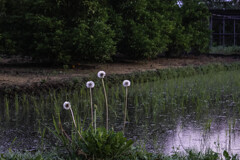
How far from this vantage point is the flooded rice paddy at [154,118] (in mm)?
4043

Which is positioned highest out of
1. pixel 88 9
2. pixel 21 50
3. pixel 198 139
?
pixel 88 9

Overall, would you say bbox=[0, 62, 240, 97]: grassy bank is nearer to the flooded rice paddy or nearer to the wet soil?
the wet soil

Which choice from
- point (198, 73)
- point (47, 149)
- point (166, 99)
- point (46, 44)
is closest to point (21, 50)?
point (46, 44)

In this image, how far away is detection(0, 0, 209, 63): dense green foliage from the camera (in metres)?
10.7

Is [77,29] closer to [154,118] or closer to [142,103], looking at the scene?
[142,103]

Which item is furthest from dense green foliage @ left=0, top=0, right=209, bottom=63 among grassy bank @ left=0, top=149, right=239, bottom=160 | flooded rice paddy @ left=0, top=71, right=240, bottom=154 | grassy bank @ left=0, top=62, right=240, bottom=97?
grassy bank @ left=0, top=149, right=239, bottom=160

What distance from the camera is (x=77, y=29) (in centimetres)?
1066

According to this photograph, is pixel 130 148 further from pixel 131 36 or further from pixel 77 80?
pixel 131 36

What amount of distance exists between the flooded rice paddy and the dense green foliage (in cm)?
307

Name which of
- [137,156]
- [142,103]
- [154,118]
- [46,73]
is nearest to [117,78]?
[46,73]

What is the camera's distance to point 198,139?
4199 mm

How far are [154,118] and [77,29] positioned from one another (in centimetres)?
606

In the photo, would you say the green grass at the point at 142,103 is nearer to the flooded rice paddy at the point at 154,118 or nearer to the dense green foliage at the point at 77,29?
the flooded rice paddy at the point at 154,118

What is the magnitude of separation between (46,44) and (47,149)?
24.0 feet
